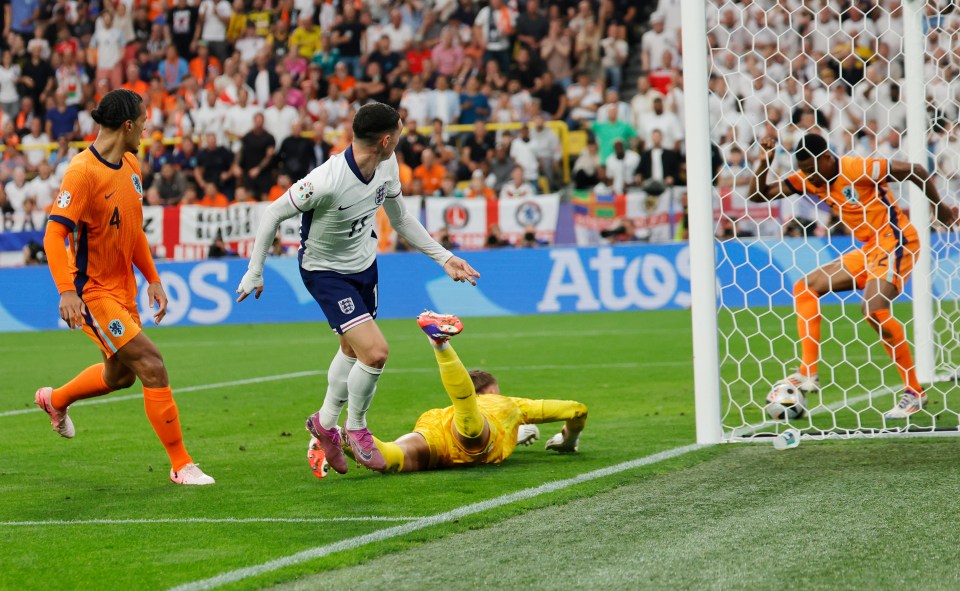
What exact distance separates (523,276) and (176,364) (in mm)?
6256

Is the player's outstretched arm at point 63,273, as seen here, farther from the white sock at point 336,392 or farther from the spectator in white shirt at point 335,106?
the spectator in white shirt at point 335,106

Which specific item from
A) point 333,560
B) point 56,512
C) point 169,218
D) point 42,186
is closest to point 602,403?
point 56,512

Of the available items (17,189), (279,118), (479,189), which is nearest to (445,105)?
(279,118)

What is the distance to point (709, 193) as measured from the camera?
22.8 feet

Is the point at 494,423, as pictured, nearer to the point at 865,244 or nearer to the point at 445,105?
the point at 865,244

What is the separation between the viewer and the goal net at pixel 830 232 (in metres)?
8.23

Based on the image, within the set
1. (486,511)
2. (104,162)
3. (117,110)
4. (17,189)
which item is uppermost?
(17,189)

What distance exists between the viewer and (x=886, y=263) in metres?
8.48

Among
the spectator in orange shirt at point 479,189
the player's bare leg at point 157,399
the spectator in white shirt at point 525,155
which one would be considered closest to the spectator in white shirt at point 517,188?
the spectator in orange shirt at point 479,189

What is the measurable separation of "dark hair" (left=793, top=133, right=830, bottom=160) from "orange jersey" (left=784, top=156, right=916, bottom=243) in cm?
17

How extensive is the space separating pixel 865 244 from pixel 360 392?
3.91 m

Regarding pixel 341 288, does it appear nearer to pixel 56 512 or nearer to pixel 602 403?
pixel 56 512

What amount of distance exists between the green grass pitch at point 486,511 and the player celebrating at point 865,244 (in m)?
0.66

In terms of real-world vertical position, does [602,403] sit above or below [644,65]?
below
